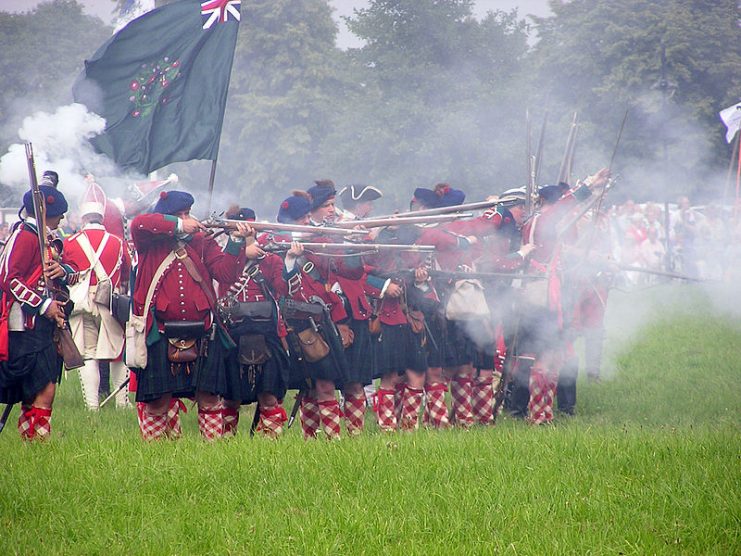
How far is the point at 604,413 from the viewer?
10164 mm

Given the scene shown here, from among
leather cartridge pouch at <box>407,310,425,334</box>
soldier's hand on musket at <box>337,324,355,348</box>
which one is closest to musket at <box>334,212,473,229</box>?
soldier's hand on musket at <box>337,324,355,348</box>

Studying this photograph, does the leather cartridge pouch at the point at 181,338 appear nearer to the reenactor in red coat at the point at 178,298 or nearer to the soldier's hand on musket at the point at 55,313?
the reenactor in red coat at the point at 178,298

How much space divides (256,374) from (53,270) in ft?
5.40

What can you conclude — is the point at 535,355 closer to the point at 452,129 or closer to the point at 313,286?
the point at 313,286

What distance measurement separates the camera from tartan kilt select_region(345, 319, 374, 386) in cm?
865

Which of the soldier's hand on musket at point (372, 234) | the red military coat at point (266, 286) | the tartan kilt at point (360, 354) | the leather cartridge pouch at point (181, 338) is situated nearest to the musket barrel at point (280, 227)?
the red military coat at point (266, 286)

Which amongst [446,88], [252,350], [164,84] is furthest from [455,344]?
[446,88]

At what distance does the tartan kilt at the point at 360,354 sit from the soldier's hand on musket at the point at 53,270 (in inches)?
94.8

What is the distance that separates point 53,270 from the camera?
7469 mm

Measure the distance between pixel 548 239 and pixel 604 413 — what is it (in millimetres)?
1853

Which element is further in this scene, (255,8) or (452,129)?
(255,8)

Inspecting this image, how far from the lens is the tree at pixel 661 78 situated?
19.7 meters

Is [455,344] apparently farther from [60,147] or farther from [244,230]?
[60,147]

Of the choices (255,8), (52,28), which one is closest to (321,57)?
(255,8)
